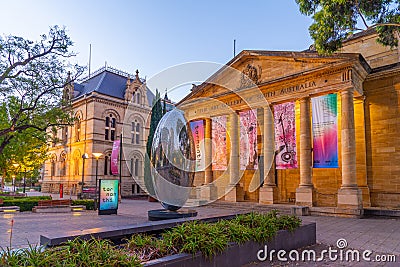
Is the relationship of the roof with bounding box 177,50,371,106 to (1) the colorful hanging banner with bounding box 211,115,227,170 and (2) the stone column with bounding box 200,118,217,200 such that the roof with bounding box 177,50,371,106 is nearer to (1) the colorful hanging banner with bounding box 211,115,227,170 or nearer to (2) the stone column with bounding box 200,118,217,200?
(2) the stone column with bounding box 200,118,217,200

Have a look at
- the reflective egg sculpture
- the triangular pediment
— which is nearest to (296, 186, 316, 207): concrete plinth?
the triangular pediment

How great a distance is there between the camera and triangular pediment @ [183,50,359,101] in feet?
67.9

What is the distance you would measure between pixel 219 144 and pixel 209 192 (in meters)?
4.32

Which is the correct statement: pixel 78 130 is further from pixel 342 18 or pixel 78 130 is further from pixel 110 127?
pixel 342 18

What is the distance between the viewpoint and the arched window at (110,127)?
41.4 m

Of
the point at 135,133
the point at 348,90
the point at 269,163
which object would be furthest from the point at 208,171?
the point at 135,133

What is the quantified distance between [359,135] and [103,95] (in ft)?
103

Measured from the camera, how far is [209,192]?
2695 cm

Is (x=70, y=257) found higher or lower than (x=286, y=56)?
lower

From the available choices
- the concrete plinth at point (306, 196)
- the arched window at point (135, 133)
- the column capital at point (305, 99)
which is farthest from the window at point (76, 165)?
the column capital at point (305, 99)

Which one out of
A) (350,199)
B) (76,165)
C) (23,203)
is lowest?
(23,203)

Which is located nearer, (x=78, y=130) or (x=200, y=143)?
(x=200, y=143)

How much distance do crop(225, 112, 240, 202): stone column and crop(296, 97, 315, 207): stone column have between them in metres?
5.75

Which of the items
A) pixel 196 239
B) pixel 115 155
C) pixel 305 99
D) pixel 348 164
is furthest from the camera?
pixel 115 155
